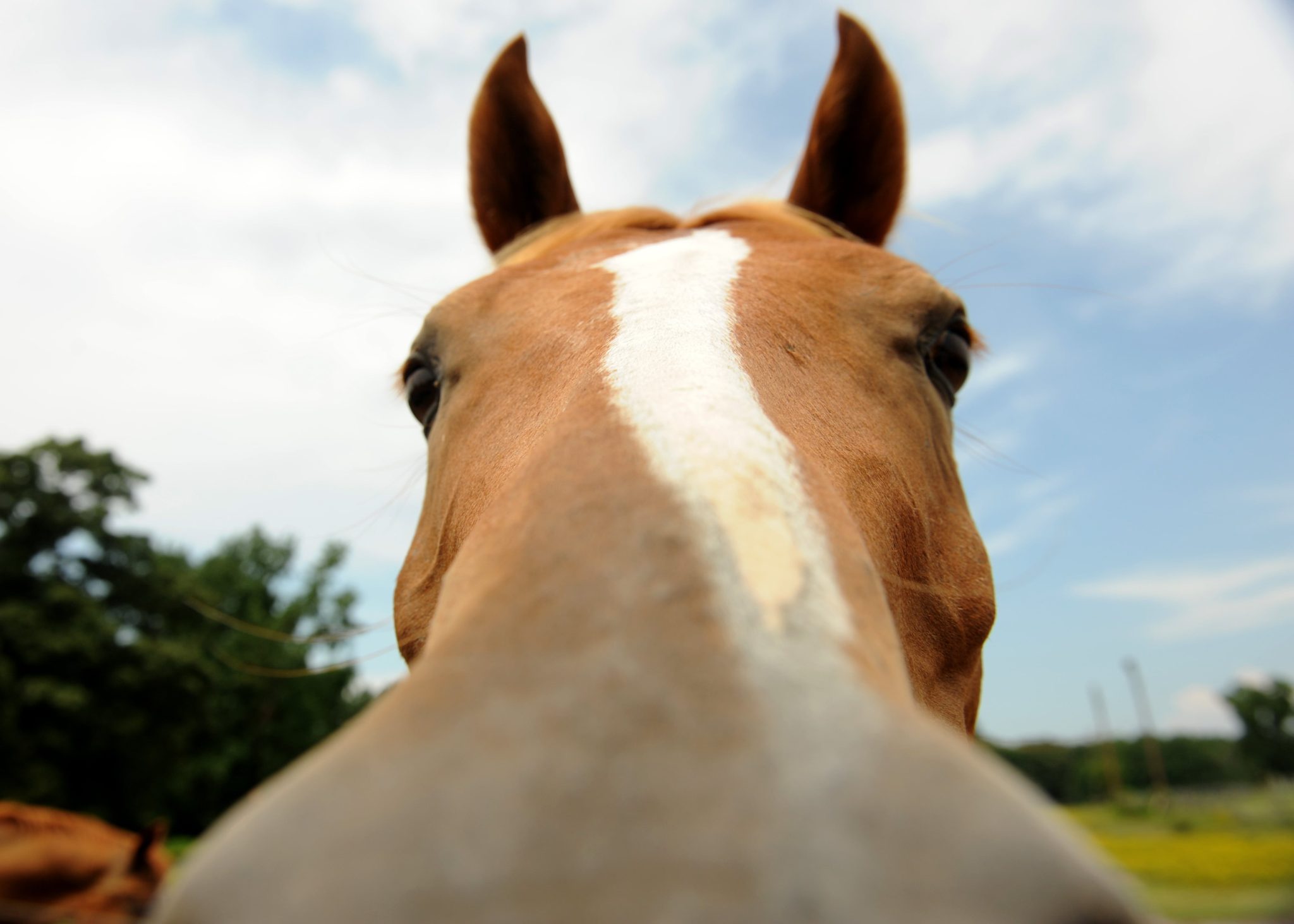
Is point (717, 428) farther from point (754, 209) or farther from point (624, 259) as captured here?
Answer: point (754, 209)

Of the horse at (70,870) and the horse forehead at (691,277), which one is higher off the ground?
the horse forehead at (691,277)

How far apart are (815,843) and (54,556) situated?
35463 millimetres

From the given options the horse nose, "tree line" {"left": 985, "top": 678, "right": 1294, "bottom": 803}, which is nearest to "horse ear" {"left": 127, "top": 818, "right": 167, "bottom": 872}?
the horse nose

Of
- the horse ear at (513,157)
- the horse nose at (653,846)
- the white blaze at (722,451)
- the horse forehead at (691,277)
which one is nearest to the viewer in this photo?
the horse nose at (653,846)

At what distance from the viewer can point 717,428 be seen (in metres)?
1.08

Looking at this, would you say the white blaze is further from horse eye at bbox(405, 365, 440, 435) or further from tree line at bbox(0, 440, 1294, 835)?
tree line at bbox(0, 440, 1294, 835)

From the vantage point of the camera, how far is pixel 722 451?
3.34 ft

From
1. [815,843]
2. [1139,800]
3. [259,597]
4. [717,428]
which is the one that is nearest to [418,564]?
[717,428]

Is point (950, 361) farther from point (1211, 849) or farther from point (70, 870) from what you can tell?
point (1211, 849)

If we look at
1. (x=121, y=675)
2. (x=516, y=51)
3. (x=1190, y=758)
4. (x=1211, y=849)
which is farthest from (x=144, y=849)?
(x=1190, y=758)

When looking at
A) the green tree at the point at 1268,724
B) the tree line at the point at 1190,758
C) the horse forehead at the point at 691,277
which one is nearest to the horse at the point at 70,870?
the horse forehead at the point at 691,277

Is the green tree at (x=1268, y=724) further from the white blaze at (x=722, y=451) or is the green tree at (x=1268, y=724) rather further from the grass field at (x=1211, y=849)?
the white blaze at (x=722, y=451)

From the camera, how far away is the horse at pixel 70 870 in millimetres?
8031

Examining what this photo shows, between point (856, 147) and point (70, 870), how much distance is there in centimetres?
1041
